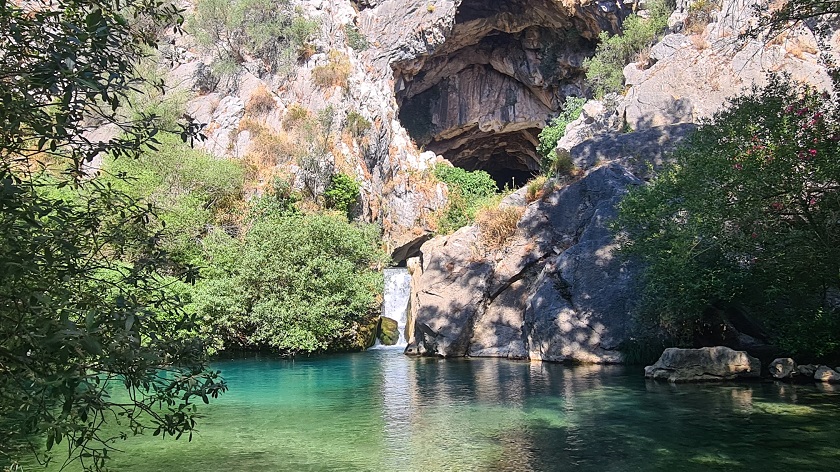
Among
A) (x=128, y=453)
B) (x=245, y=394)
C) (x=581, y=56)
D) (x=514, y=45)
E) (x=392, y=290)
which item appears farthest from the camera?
(x=514, y=45)

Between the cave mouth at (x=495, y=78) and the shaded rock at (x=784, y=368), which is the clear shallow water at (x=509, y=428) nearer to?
the shaded rock at (x=784, y=368)

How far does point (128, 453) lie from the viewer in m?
8.58

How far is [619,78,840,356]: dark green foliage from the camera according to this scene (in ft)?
30.9

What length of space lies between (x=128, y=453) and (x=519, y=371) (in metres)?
10.3

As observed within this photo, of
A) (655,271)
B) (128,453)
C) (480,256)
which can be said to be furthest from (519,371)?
(128,453)

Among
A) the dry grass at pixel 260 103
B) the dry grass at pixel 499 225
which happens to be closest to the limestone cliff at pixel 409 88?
the dry grass at pixel 260 103

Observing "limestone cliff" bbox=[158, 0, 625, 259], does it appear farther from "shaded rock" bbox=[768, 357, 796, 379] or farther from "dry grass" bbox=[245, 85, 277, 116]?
"shaded rock" bbox=[768, 357, 796, 379]

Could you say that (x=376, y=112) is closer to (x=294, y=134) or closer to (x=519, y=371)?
(x=294, y=134)

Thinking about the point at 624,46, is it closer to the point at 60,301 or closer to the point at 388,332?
the point at 388,332

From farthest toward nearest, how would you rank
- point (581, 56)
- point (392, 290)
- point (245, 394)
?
point (581, 56), point (392, 290), point (245, 394)

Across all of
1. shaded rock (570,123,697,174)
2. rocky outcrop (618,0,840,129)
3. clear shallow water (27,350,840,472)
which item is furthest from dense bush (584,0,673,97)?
clear shallow water (27,350,840,472)

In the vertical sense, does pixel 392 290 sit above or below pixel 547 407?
above

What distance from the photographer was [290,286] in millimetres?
21172

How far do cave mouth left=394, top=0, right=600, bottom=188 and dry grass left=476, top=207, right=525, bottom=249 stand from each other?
60.0 feet
